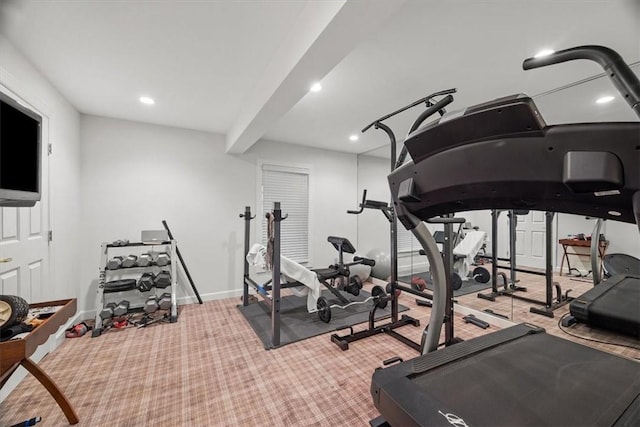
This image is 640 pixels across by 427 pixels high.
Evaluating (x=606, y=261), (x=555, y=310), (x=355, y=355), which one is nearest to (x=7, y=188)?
(x=355, y=355)

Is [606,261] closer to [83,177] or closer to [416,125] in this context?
[416,125]

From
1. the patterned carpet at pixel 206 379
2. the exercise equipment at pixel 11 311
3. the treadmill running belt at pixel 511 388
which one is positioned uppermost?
the exercise equipment at pixel 11 311

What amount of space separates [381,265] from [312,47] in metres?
3.88

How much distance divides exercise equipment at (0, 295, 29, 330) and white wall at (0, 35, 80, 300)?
1.42m

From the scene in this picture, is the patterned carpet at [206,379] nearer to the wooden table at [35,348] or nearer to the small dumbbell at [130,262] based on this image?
the wooden table at [35,348]

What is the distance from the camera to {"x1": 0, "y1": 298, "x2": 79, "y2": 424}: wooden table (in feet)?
3.67

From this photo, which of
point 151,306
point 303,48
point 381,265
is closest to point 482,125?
point 303,48

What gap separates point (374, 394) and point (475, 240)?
10.8 feet

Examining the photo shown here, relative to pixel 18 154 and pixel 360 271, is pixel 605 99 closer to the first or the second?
pixel 360 271

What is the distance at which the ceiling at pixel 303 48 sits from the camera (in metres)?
1.56

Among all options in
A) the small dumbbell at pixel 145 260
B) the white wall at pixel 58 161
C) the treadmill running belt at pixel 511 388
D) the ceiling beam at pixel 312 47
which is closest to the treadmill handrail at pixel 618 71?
the ceiling beam at pixel 312 47

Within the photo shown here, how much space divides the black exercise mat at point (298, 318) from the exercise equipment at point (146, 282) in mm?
1144

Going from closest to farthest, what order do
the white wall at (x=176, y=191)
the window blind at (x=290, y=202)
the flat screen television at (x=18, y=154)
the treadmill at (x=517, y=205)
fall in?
the treadmill at (x=517, y=205) < the flat screen television at (x=18, y=154) < the white wall at (x=176, y=191) < the window blind at (x=290, y=202)

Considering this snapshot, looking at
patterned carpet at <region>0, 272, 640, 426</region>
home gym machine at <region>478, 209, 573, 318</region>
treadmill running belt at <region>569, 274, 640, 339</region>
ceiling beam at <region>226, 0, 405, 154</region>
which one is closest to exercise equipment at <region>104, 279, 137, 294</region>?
patterned carpet at <region>0, 272, 640, 426</region>
